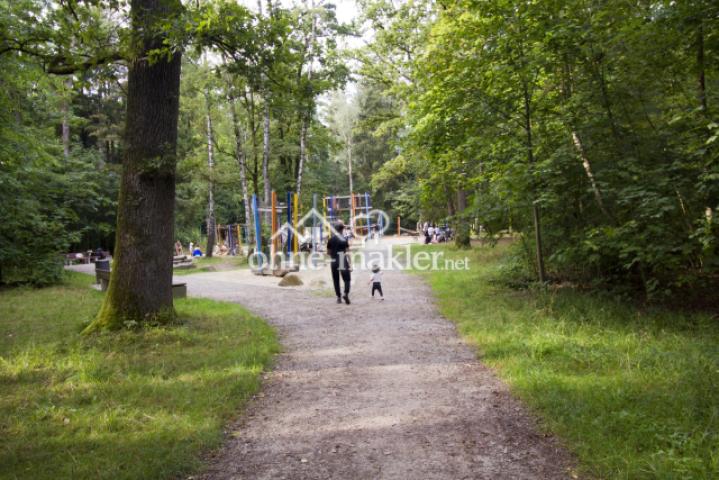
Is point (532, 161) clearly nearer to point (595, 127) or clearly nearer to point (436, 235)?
point (595, 127)

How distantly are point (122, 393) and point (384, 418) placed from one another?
2.73 meters

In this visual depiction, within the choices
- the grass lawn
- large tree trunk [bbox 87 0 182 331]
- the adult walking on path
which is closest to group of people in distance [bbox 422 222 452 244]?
the adult walking on path

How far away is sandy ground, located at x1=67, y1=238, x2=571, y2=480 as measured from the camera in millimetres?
3383

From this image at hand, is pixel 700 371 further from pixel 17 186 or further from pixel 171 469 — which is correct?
pixel 17 186

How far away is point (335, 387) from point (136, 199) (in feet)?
15.1

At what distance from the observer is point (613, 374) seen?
4.77m

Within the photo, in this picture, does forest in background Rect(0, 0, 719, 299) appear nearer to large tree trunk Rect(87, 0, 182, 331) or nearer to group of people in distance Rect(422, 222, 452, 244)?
large tree trunk Rect(87, 0, 182, 331)

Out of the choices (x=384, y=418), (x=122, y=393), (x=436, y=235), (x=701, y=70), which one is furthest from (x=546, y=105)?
(x=436, y=235)

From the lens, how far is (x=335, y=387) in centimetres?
515

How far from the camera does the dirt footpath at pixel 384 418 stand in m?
3.38

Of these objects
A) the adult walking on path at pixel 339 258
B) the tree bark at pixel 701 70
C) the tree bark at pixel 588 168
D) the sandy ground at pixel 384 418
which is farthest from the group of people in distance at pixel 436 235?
the tree bark at pixel 701 70

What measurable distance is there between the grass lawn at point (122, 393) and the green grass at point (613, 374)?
2902 millimetres

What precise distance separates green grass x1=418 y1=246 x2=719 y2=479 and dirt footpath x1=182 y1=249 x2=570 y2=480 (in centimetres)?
27

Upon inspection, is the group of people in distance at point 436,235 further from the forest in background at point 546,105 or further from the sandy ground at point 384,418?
the sandy ground at point 384,418
